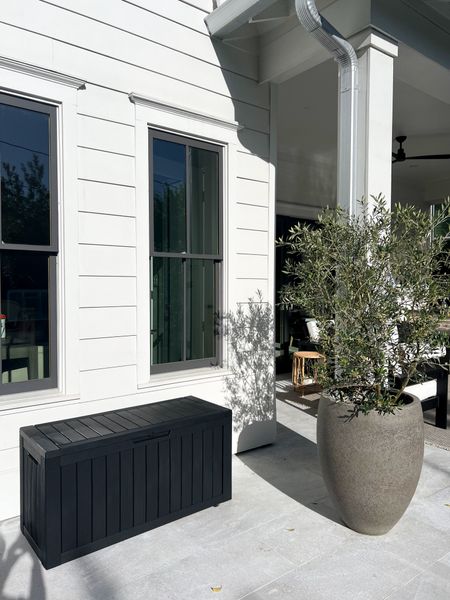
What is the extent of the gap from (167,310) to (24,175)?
1271mm

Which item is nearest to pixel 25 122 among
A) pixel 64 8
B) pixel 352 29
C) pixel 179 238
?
pixel 64 8

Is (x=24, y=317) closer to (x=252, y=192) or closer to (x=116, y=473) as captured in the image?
(x=116, y=473)

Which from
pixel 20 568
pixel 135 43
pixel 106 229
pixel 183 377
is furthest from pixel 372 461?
pixel 135 43

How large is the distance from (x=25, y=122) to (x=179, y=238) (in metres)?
1.22

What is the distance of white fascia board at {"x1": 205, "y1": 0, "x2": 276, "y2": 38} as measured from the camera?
9.68ft

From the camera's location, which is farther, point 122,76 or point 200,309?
point 200,309

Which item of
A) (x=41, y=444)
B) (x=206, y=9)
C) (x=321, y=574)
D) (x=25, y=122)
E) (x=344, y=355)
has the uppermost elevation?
(x=206, y=9)

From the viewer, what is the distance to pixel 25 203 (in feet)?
8.77

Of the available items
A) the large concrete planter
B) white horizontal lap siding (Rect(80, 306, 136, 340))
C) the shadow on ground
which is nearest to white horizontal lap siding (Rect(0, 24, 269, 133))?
white horizontal lap siding (Rect(80, 306, 136, 340))

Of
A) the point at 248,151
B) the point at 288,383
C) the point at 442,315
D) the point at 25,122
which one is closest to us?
the point at 442,315

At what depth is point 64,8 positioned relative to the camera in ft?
8.75


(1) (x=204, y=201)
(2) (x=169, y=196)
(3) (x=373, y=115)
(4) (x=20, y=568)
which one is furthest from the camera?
(1) (x=204, y=201)

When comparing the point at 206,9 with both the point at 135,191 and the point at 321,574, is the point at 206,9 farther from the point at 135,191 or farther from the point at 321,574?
the point at 321,574

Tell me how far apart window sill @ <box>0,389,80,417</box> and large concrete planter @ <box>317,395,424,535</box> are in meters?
1.55
